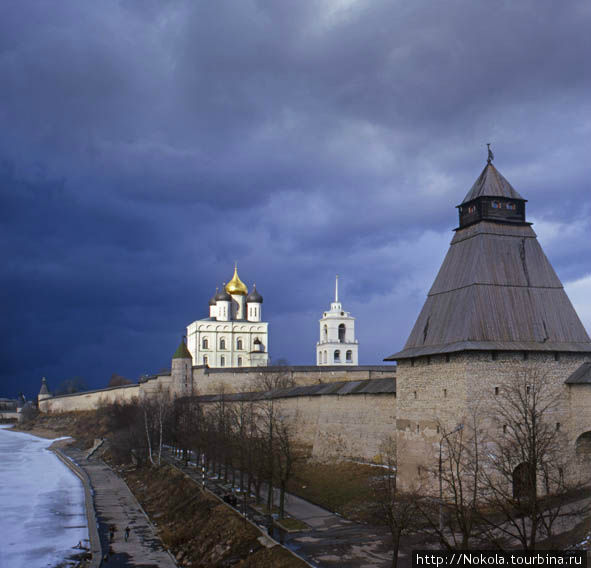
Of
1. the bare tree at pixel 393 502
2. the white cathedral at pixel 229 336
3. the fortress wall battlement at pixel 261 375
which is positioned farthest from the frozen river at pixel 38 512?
the white cathedral at pixel 229 336

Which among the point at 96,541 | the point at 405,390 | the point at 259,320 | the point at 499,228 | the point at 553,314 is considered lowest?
the point at 96,541

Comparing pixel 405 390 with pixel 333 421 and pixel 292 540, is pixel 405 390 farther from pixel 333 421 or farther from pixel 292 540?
pixel 333 421

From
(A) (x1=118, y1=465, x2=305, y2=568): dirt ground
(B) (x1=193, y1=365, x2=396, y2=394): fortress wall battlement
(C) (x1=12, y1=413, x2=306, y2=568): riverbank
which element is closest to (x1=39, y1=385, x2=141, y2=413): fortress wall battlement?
(B) (x1=193, y1=365, x2=396, y2=394): fortress wall battlement

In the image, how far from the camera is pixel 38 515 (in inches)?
1232

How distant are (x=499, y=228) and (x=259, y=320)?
6405cm

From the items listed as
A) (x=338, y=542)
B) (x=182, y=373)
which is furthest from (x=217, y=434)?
(x=182, y=373)

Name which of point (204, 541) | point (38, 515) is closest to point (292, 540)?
point (204, 541)

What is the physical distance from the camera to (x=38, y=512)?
1261 inches

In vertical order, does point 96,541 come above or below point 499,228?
below

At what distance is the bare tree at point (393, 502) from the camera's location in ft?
50.2

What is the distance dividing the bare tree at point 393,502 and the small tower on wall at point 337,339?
163ft

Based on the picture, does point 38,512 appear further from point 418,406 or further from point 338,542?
point 418,406

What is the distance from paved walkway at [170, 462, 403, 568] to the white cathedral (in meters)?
59.7

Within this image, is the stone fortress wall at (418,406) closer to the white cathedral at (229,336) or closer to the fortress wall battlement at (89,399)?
the fortress wall battlement at (89,399)
